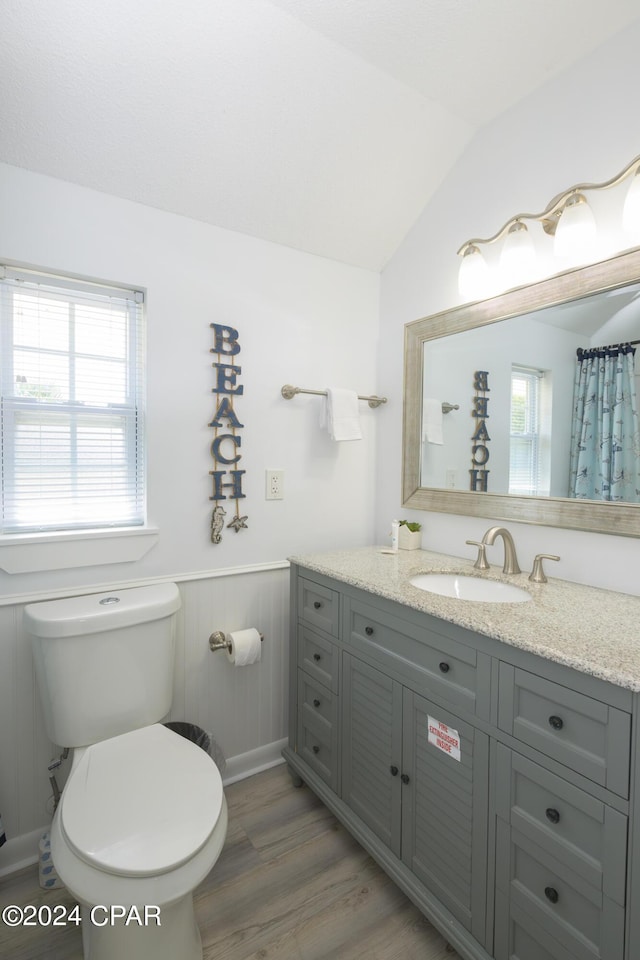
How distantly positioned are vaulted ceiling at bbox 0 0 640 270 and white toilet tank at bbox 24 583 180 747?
1376 millimetres

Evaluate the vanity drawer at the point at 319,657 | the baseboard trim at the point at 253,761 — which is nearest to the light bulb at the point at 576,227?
the vanity drawer at the point at 319,657

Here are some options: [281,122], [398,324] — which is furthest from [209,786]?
[281,122]

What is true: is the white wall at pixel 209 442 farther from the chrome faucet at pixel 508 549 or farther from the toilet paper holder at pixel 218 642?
the chrome faucet at pixel 508 549

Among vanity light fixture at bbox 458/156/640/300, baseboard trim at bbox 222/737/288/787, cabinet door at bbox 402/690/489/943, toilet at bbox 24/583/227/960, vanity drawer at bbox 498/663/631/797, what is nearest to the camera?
vanity drawer at bbox 498/663/631/797

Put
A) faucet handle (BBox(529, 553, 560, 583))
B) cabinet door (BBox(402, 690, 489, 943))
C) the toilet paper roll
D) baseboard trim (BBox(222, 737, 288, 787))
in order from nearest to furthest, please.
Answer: cabinet door (BBox(402, 690, 489, 943)) → faucet handle (BBox(529, 553, 560, 583)) → the toilet paper roll → baseboard trim (BBox(222, 737, 288, 787))

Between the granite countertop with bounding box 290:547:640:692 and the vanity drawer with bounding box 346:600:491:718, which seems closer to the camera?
the granite countertop with bounding box 290:547:640:692

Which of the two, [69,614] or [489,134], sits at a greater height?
[489,134]

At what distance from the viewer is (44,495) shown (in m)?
1.56

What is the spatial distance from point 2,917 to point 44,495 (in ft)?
4.03

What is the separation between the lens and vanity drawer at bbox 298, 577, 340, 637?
64.5 inches

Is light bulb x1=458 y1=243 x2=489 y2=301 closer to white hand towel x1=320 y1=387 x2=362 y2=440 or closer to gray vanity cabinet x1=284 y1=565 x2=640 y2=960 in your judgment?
white hand towel x1=320 y1=387 x2=362 y2=440

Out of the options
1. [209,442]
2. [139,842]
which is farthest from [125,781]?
[209,442]

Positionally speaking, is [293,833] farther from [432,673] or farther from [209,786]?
[432,673]

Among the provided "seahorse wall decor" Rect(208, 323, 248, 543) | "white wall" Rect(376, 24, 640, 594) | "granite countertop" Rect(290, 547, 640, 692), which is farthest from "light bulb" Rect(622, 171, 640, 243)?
"seahorse wall decor" Rect(208, 323, 248, 543)
